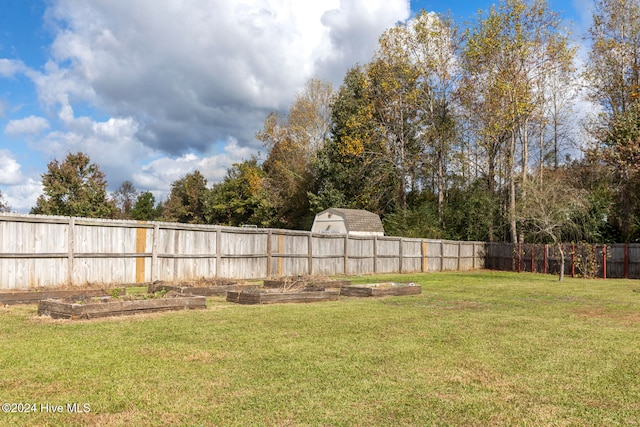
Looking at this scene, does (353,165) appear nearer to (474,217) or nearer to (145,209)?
(474,217)

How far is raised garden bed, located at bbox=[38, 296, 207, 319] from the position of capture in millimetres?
8945

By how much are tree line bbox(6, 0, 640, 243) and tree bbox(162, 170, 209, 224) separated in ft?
95.8

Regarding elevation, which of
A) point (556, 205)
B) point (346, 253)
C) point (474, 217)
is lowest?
point (346, 253)

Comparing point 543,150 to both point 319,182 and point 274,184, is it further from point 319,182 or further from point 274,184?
point 274,184

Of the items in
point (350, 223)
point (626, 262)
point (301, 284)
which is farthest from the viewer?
point (350, 223)

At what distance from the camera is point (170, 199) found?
84.6 m

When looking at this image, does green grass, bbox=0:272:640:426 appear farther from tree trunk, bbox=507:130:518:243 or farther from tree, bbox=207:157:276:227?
tree, bbox=207:157:276:227

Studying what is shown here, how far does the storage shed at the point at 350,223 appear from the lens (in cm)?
3597

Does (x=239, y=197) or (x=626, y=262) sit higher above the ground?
(x=239, y=197)

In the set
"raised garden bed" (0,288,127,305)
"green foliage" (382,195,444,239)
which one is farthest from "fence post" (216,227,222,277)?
"green foliage" (382,195,444,239)

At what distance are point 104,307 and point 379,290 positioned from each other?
747cm

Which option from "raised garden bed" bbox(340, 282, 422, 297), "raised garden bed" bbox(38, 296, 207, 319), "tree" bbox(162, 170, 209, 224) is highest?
"tree" bbox(162, 170, 209, 224)

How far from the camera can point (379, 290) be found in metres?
14.2

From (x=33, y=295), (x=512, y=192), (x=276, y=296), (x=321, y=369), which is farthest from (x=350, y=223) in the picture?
(x=321, y=369)
